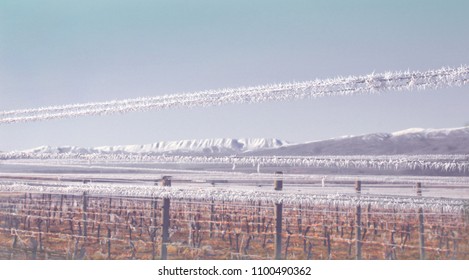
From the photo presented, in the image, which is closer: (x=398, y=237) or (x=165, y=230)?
(x=165, y=230)

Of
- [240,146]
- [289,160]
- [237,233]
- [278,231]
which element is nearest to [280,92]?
[289,160]

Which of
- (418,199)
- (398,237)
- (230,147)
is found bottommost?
(398,237)

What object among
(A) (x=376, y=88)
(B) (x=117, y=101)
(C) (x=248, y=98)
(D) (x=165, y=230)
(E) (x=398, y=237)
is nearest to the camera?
(A) (x=376, y=88)

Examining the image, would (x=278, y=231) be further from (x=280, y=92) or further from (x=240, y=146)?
(x=280, y=92)
